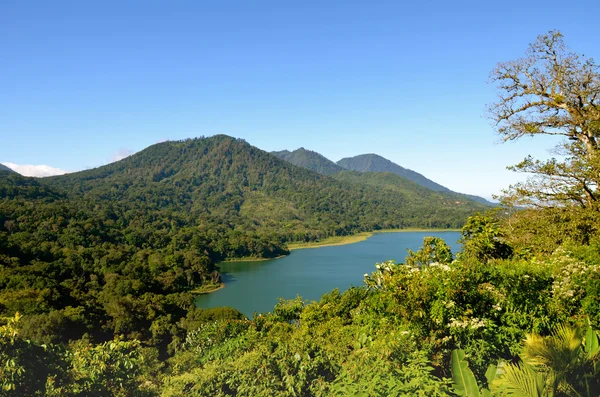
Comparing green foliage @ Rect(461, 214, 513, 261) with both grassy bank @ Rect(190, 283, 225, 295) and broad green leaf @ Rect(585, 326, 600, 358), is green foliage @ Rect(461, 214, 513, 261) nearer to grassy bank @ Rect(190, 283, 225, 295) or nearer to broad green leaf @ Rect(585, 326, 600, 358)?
broad green leaf @ Rect(585, 326, 600, 358)

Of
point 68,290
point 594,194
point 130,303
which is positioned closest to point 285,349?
point 594,194

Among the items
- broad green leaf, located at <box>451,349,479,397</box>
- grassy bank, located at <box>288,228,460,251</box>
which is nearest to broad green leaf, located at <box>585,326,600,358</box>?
broad green leaf, located at <box>451,349,479,397</box>

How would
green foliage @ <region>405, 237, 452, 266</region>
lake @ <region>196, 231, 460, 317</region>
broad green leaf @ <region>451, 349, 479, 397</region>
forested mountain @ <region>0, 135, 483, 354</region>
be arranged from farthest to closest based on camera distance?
lake @ <region>196, 231, 460, 317</region>
forested mountain @ <region>0, 135, 483, 354</region>
green foliage @ <region>405, 237, 452, 266</region>
broad green leaf @ <region>451, 349, 479, 397</region>

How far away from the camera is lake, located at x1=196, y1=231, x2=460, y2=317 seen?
3947 cm

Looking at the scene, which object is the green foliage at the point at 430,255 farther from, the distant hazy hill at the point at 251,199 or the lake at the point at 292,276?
the distant hazy hill at the point at 251,199

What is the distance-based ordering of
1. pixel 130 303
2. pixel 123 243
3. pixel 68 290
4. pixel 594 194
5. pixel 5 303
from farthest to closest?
pixel 123 243 → pixel 68 290 → pixel 130 303 → pixel 5 303 → pixel 594 194

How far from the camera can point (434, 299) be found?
6750 millimetres

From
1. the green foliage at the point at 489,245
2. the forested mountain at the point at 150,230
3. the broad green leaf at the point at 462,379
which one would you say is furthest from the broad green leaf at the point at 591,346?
the forested mountain at the point at 150,230

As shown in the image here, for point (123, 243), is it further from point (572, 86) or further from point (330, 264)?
point (572, 86)

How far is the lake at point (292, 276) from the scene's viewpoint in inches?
1554

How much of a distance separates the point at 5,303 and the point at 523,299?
29.2 metres

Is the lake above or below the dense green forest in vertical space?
below

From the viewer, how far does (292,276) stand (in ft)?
170

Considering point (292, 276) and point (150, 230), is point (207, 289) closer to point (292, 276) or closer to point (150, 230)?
point (292, 276)
